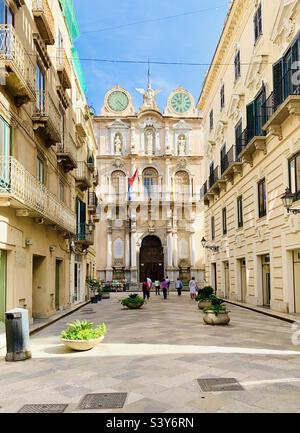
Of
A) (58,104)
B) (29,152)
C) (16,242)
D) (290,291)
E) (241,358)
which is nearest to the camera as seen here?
(241,358)

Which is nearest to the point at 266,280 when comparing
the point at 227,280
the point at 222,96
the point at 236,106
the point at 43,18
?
the point at 227,280

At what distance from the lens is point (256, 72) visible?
62.5 ft

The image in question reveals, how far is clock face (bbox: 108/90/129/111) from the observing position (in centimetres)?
4409

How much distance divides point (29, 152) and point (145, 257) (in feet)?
95.3

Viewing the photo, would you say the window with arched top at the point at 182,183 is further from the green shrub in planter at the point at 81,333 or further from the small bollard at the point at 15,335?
the small bollard at the point at 15,335

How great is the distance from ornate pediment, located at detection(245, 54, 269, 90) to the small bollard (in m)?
14.7

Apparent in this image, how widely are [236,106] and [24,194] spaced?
14616mm

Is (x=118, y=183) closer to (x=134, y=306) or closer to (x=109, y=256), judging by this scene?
(x=109, y=256)

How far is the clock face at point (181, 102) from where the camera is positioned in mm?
44625

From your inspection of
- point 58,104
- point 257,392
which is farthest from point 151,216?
point 257,392

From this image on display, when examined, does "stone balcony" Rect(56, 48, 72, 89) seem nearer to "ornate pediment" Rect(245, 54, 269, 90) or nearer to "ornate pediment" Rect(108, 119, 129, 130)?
"ornate pediment" Rect(245, 54, 269, 90)

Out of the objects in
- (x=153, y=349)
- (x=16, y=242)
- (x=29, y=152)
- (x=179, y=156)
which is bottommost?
(x=153, y=349)
